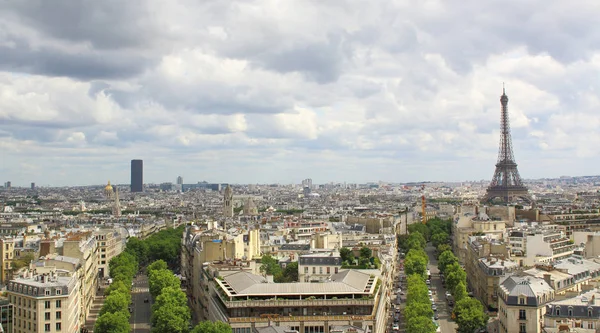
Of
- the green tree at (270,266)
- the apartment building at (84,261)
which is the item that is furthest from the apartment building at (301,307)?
the apartment building at (84,261)

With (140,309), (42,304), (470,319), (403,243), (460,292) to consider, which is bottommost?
(140,309)

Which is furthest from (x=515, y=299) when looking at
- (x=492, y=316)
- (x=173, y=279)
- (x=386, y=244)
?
(x=386, y=244)

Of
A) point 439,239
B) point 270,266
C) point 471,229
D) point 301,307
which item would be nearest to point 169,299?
point 301,307

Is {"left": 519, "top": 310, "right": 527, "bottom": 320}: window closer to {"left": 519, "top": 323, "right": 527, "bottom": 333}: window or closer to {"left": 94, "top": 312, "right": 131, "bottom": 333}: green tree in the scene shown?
{"left": 519, "top": 323, "right": 527, "bottom": 333}: window

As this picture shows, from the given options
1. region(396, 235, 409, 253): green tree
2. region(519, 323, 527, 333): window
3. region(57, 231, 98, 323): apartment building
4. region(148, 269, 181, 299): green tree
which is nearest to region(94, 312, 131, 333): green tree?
region(57, 231, 98, 323): apartment building

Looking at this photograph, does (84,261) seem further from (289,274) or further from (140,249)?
(140,249)

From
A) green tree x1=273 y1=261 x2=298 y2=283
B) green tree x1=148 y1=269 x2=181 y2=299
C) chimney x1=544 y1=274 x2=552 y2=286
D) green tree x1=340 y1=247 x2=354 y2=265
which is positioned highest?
green tree x1=340 y1=247 x2=354 y2=265

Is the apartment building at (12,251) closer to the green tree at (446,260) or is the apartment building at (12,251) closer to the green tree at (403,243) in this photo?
the green tree at (446,260)
